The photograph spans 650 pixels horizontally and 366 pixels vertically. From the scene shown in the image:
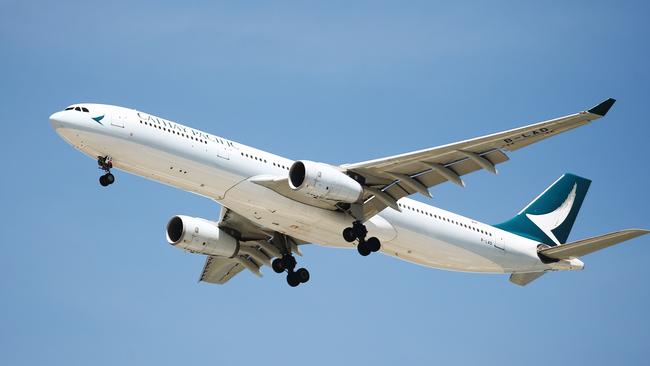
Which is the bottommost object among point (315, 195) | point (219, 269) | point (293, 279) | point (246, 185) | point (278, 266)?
point (293, 279)

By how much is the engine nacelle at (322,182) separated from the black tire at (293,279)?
6588mm

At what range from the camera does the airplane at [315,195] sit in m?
35.0

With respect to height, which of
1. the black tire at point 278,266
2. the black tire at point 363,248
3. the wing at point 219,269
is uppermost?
the wing at point 219,269

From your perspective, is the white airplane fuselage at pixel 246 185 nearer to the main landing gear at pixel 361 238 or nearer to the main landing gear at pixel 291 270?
the main landing gear at pixel 361 238

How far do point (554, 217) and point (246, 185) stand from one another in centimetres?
1595

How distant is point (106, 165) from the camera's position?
35.2m

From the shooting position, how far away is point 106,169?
35312 millimetres

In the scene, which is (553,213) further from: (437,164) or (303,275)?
(303,275)

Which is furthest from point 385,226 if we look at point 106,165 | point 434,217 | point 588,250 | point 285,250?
point 106,165

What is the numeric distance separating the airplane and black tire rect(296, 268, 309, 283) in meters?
0.05

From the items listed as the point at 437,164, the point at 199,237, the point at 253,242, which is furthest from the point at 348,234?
the point at 199,237

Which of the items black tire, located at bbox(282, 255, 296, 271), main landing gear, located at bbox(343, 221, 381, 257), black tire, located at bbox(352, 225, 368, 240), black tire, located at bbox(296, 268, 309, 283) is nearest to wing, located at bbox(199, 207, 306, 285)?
black tire, located at bbox(282, 255, 296, 271)

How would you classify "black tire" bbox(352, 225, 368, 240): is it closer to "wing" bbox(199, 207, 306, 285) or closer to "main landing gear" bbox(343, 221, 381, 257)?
"main landing gear" bbox(343, 221, 381, 257)

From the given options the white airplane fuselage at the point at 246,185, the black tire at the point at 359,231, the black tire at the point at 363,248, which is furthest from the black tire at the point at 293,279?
the black tire at the point at 359,231
